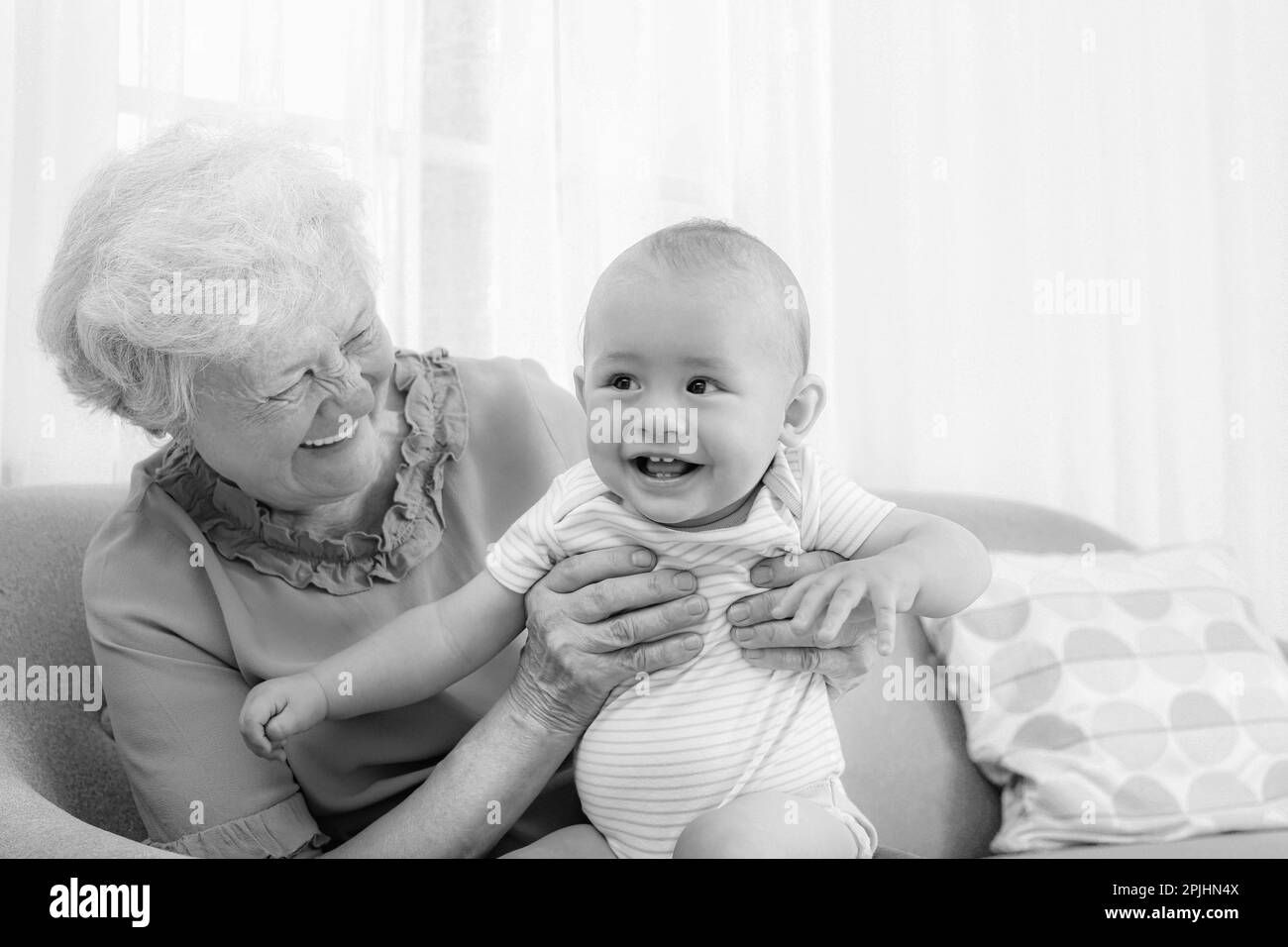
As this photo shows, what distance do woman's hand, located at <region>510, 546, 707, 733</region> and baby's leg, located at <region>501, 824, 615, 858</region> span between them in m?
0.12

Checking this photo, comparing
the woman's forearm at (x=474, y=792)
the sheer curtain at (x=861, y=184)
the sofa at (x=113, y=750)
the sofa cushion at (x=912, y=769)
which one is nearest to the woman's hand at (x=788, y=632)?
the woman's forearm at (x=474, y=792)

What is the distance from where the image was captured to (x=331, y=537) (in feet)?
5.00

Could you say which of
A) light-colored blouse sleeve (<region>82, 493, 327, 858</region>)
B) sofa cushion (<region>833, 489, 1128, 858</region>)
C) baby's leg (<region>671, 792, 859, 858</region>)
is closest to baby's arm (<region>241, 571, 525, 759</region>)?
light-colored blouse sleeve (<region>82, 493, 327, 858</region>)

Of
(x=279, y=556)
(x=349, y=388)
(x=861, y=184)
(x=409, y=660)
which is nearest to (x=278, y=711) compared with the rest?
(x=409, y=660)

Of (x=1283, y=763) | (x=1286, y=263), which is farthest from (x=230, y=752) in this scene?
(x=1286, y=263)

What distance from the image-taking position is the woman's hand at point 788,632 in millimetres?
1210

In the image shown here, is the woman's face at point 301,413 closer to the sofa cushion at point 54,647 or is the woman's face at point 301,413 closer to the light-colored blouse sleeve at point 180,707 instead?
the light-colored blouse sleeve at point 180,707

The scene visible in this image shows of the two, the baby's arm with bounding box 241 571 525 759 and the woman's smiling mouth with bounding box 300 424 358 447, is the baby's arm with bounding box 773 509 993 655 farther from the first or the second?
the woman's smiling mouth with bounding box 300 424 358 447

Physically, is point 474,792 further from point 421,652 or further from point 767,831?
point 767,831

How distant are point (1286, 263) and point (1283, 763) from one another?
77.9 inches

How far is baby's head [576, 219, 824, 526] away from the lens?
1164 millimetres

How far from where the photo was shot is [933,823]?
208 cm
